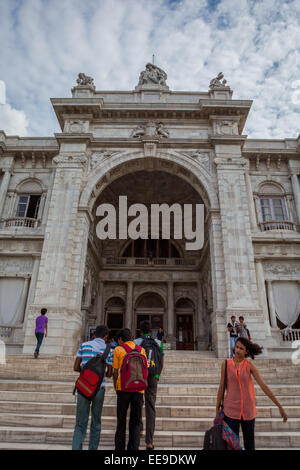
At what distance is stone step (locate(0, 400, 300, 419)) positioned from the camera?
6.20 m

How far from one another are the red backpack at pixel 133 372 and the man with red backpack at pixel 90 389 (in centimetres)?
29

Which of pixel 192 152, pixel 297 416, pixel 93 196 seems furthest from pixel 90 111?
pixel 297 416

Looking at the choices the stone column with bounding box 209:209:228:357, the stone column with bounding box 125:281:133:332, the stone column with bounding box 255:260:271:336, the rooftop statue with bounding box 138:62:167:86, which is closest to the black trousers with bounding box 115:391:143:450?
the stone column with bounding box 209:209:228:357

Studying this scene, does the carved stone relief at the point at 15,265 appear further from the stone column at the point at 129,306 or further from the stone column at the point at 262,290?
the stone column at the point at 262,290

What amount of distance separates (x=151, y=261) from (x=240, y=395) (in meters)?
19.7

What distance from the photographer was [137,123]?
735 inches

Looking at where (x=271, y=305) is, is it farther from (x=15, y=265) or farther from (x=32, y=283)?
(x=15, y=265)

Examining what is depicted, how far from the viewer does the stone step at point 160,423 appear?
574 cm

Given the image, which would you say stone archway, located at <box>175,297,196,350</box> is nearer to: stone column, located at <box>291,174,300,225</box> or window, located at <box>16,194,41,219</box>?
stone column, located at <box>291,174,300,225</box>

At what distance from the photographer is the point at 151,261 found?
2323cm

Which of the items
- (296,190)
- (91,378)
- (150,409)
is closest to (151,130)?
(296,190)

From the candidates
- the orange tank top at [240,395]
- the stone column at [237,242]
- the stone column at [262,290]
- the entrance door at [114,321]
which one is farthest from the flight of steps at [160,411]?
the entrance door at [114,321]

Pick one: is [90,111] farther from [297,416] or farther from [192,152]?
[297,416]
